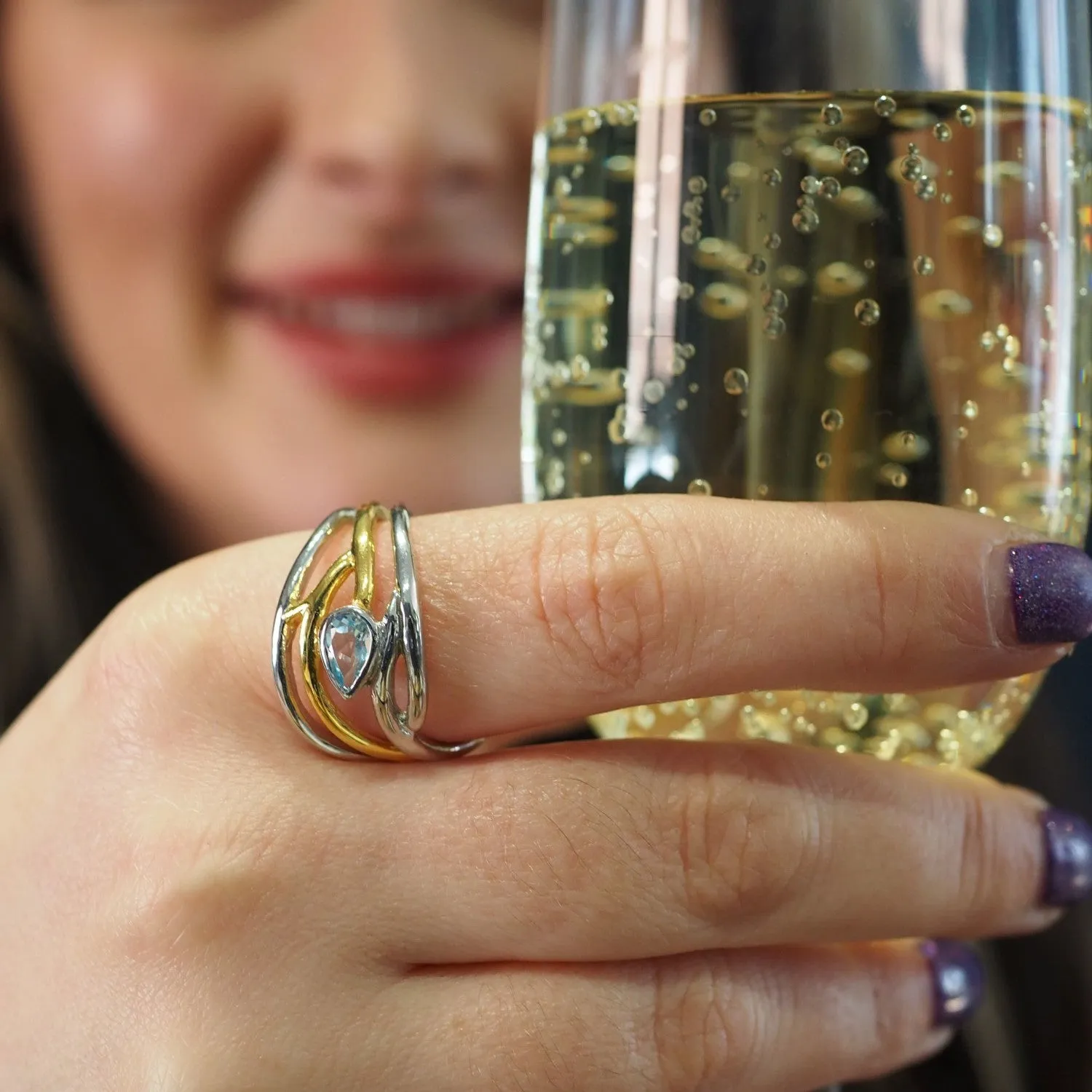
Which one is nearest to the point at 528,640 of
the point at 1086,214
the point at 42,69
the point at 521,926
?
the point at 521,926

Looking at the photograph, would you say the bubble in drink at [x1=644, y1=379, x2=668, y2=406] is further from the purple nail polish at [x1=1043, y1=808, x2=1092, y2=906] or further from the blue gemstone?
the purple nail polish at [x1=1043, y1=808, x2=1092, y2=906]

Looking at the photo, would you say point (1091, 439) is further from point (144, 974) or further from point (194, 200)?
point (194, 200)

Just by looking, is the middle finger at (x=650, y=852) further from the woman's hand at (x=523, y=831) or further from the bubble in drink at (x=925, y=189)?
the bubble in drink at (x=925, y=189)

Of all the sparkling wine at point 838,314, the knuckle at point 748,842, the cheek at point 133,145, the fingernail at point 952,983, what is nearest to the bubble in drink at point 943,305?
the sparkling wine at point 838,314

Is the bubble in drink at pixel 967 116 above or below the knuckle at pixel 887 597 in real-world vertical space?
above

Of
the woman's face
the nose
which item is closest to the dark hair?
the woman's face

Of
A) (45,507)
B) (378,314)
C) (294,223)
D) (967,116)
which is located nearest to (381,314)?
(378,314)
